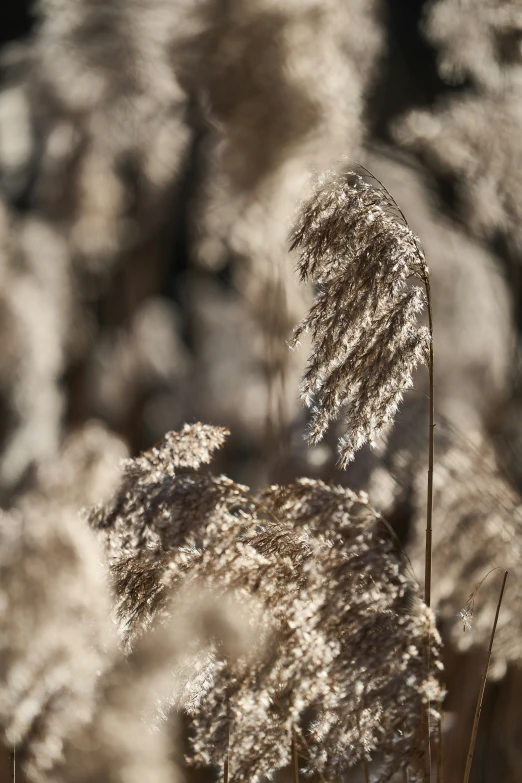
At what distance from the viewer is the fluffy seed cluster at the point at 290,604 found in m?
0.66

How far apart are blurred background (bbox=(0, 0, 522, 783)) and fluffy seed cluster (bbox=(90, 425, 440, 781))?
520 millimetres

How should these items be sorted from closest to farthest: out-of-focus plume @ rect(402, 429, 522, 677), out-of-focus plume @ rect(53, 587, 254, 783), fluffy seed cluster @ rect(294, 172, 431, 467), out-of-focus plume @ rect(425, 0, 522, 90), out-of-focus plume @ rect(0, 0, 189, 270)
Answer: fluffy seed cluster @ rect(294, 172, 431, 467) → out-of-focus plume @ rect(402, 429, 522, 677) → out-of-focus plume @ rect(53, 587, 254, 783) → out-of-focus plume @ rect(0, 0, 189, 270) → out-of-focus plume @ rect(425, 0, 522, 90)

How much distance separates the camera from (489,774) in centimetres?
149

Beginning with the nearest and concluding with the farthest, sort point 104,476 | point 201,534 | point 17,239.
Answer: point 201,534
point 104,476
point 17,239

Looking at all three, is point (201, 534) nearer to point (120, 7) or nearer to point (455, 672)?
point (455, 672)

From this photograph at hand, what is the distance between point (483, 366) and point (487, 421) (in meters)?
0.12

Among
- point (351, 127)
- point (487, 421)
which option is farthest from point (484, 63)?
point (487, 421)

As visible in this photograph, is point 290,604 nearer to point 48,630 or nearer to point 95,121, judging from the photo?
point 48,630

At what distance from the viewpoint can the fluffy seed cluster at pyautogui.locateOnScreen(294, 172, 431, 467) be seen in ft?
2.52

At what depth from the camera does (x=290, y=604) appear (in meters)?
0.74

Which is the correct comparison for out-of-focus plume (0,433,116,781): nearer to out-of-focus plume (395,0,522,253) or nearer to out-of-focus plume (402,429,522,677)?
out-of-focus plume (402,429,522,677)

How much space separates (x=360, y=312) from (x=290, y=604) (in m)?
0.31

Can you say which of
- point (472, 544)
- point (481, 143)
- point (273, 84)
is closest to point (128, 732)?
point (472, 544)

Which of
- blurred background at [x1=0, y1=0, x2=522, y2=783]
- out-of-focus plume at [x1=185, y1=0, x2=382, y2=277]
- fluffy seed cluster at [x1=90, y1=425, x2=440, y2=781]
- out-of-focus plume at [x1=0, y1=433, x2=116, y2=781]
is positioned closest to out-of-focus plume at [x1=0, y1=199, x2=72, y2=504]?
blurred background at [x1=0, y1=0, x2=522, y2=783]
